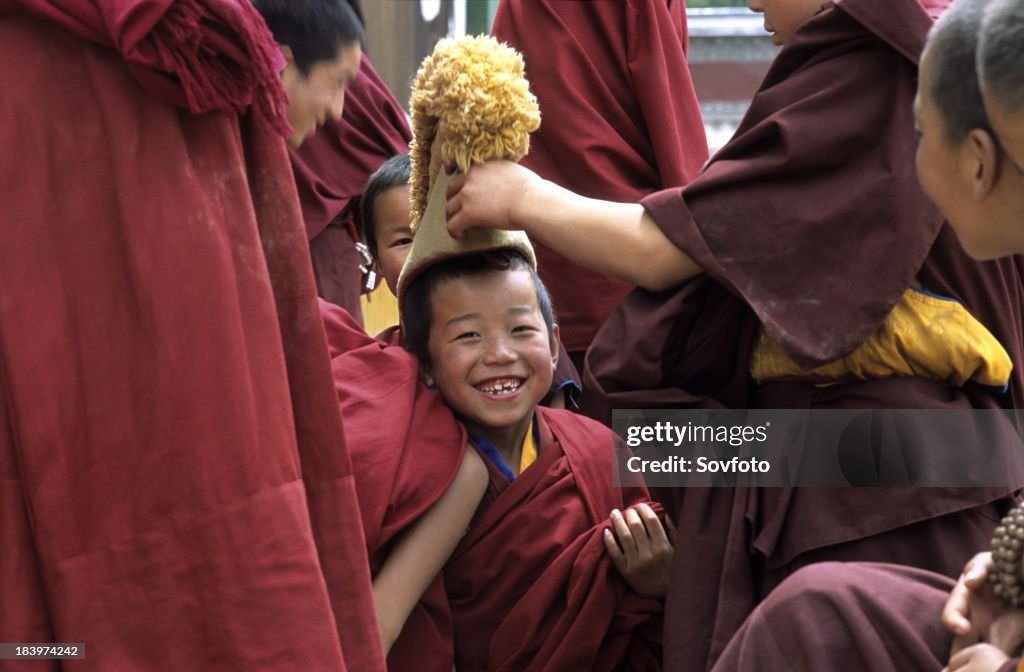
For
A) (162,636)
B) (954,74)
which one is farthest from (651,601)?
(954,74)

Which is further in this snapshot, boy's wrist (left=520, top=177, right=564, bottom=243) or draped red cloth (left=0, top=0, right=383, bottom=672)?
boy's wrist (left=520, top=177, right=564, bottom=243)

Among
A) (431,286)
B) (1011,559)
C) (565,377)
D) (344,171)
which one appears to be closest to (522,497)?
(431,286)

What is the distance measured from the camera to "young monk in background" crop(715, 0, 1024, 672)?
1591 millimetres

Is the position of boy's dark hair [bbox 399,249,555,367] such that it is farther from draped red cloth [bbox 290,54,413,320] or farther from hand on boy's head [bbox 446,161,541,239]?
draped red cloth [bbox 290,54,413,320]

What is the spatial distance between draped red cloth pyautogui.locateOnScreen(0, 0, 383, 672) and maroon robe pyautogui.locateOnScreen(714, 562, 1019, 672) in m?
0.54

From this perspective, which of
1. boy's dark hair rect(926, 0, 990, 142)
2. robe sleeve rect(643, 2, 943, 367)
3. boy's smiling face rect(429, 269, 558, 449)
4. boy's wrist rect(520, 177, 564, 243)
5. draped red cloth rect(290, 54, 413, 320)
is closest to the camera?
boy's dark hair rect(926, 0, 990, 142)

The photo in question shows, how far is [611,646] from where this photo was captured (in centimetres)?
252

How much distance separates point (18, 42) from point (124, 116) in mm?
148

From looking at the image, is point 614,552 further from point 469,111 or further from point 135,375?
point 135,375

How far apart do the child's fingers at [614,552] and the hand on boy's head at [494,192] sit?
0.56 metres

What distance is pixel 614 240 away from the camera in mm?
2102
